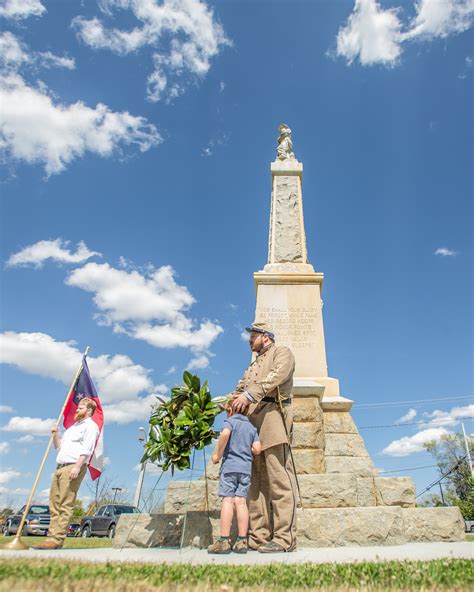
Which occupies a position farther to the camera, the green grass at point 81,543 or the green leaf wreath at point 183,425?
the green grass at point 81,543

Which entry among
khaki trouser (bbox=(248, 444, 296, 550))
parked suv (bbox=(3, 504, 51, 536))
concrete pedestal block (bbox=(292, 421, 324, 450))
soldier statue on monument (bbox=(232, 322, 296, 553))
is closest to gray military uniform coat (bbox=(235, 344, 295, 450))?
soldier statue on monument (bbox=(232, 322, 296, 553))

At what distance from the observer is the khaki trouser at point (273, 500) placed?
3.94m

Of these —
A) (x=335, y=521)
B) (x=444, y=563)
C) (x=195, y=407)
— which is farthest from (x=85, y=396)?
(x=444, y=563)

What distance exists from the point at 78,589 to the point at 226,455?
6.95 feet

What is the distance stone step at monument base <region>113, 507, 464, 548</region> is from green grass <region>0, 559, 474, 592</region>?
1601 mm

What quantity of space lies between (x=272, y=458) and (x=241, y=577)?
1866 millimetres

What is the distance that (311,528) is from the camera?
14.2 feet

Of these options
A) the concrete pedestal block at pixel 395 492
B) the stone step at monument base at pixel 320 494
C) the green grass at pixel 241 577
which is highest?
the concrete pedestal block at pixel 395 492

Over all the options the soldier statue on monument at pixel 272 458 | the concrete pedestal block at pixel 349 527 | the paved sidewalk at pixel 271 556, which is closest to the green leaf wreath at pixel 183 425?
the soldier statue on monument at pixel 272 458

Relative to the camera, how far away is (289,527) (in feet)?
12.9

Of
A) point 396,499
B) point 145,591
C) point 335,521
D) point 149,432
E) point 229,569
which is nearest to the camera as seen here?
point 145,591

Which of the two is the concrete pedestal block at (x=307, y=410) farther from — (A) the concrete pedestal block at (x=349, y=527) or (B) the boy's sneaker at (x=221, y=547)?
(B) the boy's sneaker at (x=221, y=547)

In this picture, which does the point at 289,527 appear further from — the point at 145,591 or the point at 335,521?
the point at 145,591

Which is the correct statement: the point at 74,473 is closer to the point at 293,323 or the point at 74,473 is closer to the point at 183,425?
the point at 183,425
